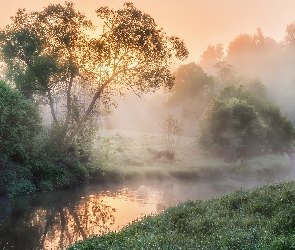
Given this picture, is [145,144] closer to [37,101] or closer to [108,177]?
[108,177]

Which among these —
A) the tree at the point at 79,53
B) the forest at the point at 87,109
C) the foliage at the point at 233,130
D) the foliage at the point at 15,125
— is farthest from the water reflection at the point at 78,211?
→ the foliage at the point at 233,130

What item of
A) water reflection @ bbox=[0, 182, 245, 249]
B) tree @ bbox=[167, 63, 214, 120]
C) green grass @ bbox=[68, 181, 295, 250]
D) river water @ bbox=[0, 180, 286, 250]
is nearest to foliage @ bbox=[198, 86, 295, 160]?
tree @ bbox=[167, 63, 214, 120]

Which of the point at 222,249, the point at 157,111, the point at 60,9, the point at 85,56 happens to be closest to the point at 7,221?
the point at 222,249

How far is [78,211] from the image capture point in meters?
30.0

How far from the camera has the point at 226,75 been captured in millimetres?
106375

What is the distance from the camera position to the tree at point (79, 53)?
42.4 meters

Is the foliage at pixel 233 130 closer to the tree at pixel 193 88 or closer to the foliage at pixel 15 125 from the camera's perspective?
the tree at pixel 193 88

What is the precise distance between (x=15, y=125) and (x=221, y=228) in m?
27.5

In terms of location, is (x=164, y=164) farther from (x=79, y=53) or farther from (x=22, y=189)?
(x=22, y=189)

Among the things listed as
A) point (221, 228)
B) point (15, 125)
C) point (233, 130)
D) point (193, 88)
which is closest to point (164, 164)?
point (233, 130)

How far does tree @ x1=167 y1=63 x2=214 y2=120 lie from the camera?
3425 inches

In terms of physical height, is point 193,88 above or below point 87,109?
above

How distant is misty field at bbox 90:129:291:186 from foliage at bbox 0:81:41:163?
941cm

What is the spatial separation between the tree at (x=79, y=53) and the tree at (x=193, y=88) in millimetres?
41801
